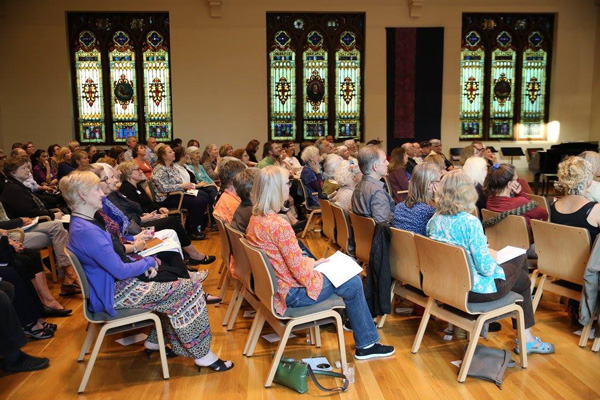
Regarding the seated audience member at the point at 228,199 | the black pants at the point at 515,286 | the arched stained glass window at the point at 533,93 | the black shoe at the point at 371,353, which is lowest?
the black shoe at the point at 371,353

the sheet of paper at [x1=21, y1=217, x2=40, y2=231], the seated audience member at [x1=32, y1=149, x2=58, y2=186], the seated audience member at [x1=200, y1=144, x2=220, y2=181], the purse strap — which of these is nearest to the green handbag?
the purse strap

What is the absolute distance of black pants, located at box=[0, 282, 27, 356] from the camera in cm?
338

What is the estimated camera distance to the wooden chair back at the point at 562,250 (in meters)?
3.83

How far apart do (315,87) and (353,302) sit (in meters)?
10.0

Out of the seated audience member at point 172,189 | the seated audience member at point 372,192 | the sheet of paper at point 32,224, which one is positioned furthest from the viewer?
the seated audience member at point 172,189

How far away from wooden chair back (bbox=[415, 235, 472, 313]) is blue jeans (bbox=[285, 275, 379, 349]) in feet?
1.36

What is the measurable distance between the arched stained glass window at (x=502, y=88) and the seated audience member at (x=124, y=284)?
11.3 meters

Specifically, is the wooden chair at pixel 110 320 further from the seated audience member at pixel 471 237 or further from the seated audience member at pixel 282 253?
the seated audience member at pixel 471 237

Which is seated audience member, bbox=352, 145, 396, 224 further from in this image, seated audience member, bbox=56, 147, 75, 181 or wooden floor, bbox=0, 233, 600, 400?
seated audience member, bbox=56, 147, 75, 181

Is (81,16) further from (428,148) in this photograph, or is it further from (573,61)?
(573,61)

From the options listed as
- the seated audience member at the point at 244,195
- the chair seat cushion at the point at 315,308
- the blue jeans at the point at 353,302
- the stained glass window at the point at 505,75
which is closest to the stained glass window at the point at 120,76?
the stained glass window at the point at 505,75

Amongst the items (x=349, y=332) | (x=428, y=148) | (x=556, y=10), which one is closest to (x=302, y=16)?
(x=428, y=148)

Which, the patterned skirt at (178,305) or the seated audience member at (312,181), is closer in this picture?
the patterned skirt at (178,305)

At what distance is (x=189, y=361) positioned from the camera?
3.82m
